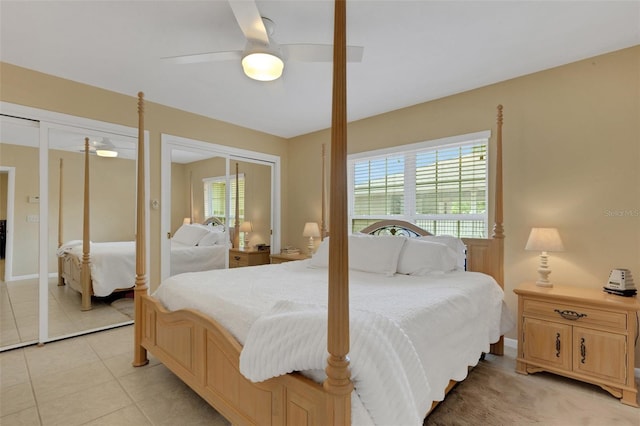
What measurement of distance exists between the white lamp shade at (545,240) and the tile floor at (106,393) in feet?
3.18

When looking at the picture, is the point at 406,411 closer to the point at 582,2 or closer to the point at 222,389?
the point at 222,389

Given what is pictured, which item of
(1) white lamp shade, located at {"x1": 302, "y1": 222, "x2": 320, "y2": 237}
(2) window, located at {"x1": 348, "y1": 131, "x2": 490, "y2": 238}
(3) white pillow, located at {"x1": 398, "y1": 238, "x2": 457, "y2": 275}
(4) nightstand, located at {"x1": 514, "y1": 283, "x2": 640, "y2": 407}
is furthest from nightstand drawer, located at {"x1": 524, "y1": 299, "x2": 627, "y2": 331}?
(1) white lamp shade, located at {"x1": 302, "y1": 222, "x2": 320, "y2": 237}

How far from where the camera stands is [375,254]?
275 cm

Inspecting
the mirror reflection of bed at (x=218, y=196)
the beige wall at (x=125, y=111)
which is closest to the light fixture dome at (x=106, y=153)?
the beige wall at (x=125, y=111)

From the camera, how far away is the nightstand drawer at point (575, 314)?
2.05m

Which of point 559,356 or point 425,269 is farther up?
point 425,269

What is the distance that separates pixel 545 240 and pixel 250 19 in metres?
2.61

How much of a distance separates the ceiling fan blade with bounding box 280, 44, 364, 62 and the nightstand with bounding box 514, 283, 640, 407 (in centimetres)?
214

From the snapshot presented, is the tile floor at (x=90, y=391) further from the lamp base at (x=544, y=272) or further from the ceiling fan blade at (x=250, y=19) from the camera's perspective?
the lamp base at (x=544, y=272)

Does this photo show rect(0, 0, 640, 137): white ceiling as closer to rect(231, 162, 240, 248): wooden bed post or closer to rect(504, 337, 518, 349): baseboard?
rect(231, 162, 240, 248): wooden bed post

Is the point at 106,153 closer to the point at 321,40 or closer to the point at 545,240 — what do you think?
the point at 321,40

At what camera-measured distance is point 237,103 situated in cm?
354

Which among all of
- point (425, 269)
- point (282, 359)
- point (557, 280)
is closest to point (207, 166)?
point (425, 269)

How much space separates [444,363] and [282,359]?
0.93 meters
